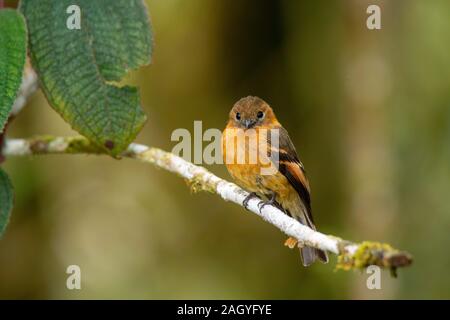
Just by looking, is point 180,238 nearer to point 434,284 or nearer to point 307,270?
point 307,270

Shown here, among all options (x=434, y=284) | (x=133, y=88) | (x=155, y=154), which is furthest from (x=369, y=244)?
(x=434, y=284)

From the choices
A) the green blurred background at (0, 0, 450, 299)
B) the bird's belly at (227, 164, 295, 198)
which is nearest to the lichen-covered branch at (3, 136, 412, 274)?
the bird's belly at (227, 164, 295, 198)

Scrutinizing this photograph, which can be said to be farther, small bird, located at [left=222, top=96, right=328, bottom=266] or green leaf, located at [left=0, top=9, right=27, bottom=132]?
small bird, located at [left=222, top=96, right=328, bottom=266]

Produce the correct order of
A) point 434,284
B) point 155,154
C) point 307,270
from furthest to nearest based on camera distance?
point 307,270
point 434,284
point 155,154

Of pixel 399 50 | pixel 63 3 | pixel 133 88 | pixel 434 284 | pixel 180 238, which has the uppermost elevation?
pixel 399 50

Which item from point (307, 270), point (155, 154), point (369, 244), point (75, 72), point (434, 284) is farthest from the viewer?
point (307, 270)

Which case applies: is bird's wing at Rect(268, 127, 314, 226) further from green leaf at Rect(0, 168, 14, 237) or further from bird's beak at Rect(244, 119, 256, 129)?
green leaf at Rect(0, 168, 14, 237)
